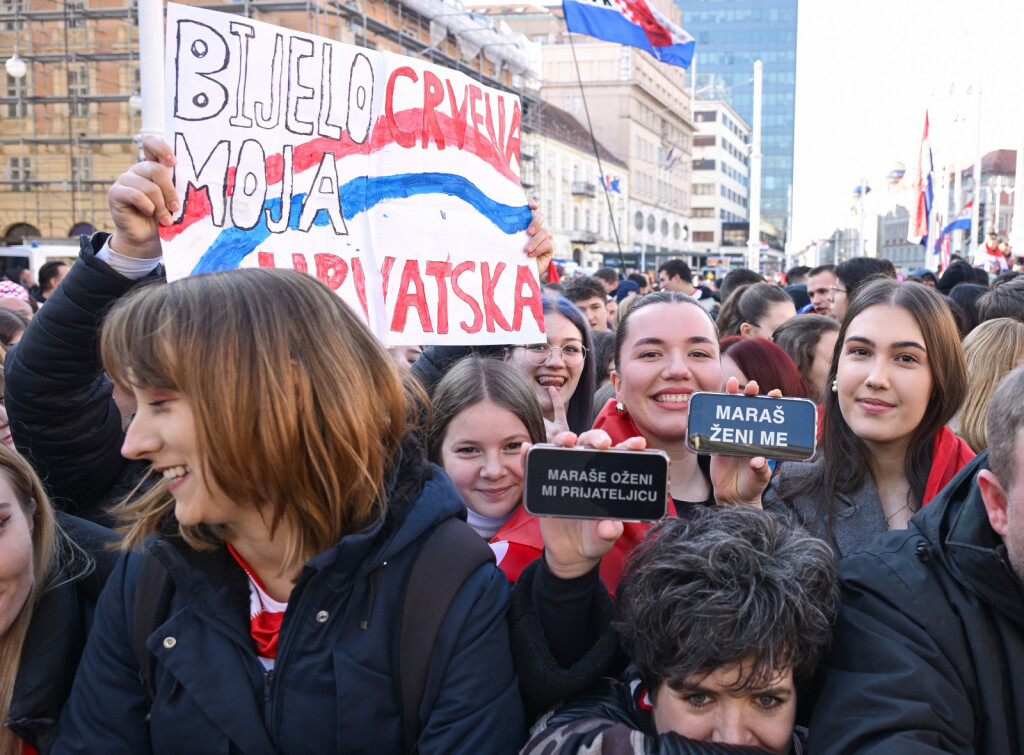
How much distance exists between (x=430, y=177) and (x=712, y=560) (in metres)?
1.84

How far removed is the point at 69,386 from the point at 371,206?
112 cm

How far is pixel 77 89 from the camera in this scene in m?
27.2

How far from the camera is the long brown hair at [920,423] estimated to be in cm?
265

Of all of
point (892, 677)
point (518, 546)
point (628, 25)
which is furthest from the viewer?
point (628, 25)

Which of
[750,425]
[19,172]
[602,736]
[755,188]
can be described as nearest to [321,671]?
[602,736]

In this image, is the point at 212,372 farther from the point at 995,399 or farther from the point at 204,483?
the point at 995,399

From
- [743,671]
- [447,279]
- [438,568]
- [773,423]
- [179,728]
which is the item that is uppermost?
[447,279]

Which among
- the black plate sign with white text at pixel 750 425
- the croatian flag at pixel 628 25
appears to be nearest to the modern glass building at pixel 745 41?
the croatian flag at pixel 628 25

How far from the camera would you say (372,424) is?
5.69 ft

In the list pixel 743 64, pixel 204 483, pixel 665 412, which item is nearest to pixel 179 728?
pixel 204 483

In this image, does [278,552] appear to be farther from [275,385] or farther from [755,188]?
[755,188]

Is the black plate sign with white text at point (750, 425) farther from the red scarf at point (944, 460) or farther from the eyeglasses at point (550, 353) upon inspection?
the eyeglasses at point (550, 353)

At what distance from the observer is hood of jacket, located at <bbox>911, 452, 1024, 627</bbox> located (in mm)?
1589

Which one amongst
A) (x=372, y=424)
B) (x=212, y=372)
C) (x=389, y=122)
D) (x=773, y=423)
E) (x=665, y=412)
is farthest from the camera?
(x=389, y=122)
